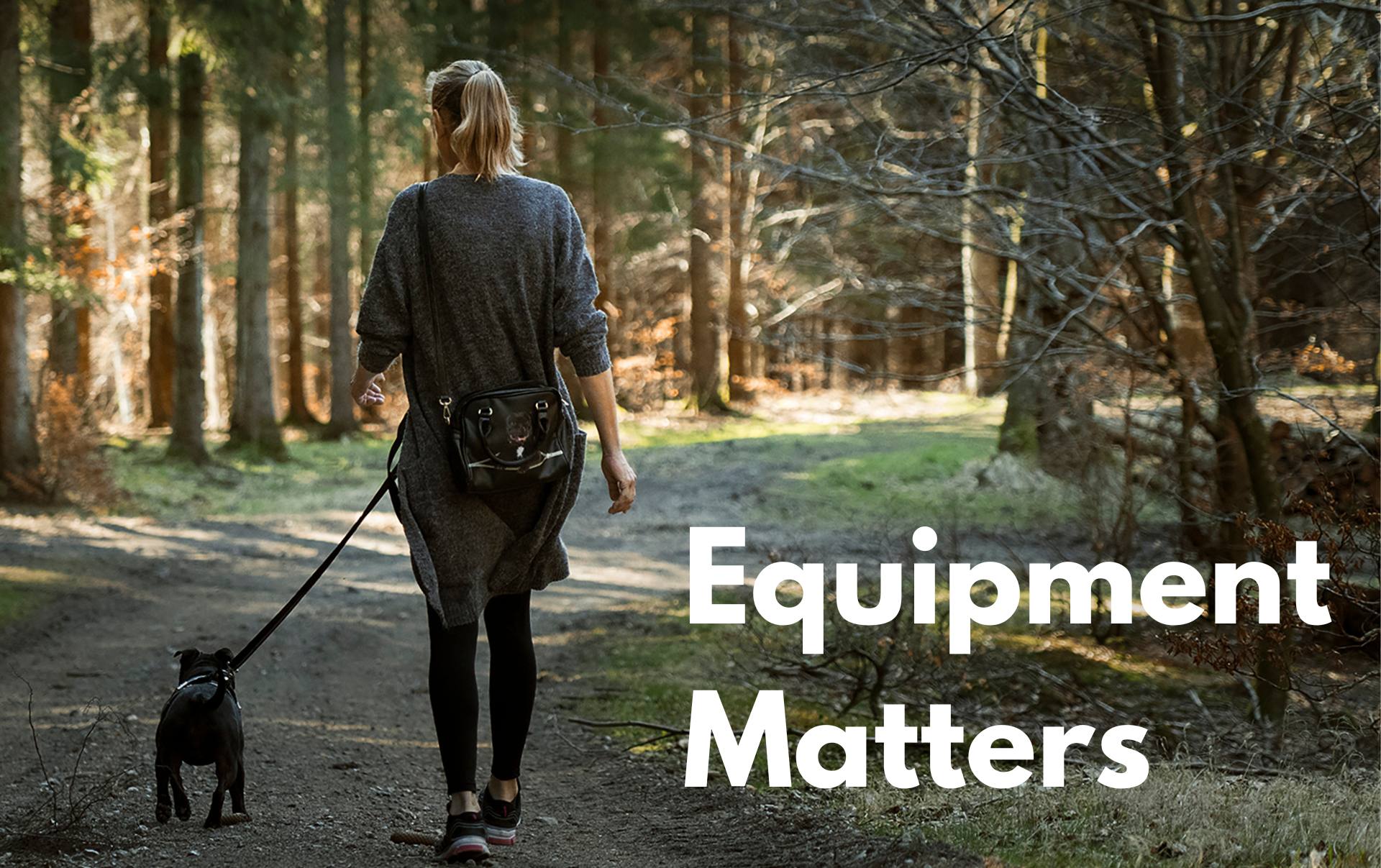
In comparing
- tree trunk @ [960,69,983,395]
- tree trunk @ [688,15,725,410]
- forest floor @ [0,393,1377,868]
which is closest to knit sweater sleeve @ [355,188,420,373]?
forest floor @ [0,393,1377,868]

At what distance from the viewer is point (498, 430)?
137 inches

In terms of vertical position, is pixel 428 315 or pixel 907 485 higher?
pixel 428 315

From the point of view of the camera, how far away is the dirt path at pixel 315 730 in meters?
3.94

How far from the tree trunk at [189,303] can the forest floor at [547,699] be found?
41.6 inches

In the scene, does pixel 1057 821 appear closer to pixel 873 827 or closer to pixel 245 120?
pixel 873 827

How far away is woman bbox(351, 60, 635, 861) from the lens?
11.6 ft

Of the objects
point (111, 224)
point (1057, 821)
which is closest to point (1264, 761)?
point (1057, 821)

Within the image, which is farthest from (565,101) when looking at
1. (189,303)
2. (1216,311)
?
(1216,311)

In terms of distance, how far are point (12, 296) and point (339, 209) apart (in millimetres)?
9262

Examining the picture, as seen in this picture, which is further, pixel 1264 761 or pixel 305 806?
pixel 1264 761

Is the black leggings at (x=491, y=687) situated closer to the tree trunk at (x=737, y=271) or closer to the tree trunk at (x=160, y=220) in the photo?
the tree trunk at (x=160, y=220)

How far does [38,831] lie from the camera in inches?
150

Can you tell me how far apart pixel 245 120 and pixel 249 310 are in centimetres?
265

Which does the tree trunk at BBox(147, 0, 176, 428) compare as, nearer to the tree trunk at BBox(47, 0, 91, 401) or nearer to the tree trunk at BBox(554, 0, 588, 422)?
the tree trunk at BBox(47, 0, 91, 401)
